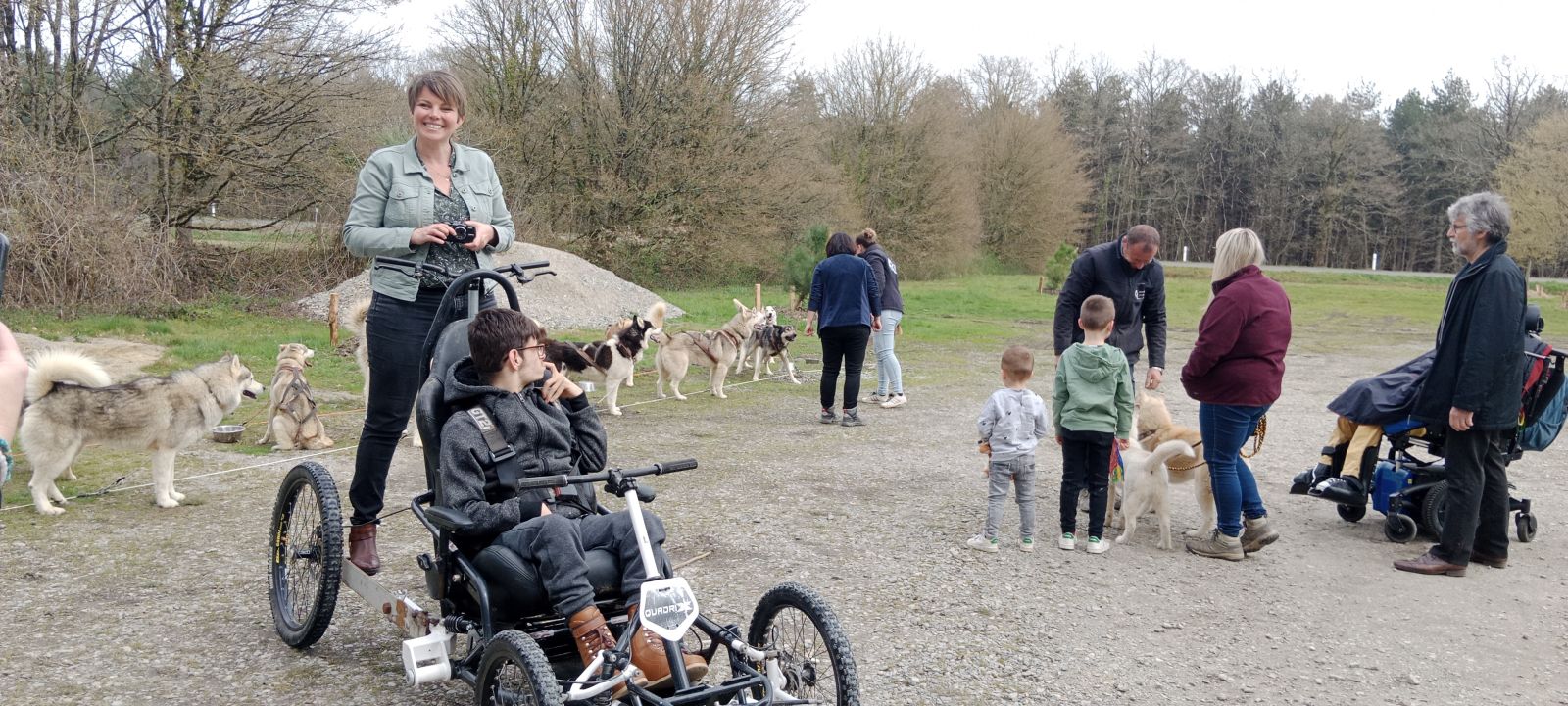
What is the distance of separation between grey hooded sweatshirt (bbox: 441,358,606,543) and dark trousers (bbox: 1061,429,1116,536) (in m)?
3.04

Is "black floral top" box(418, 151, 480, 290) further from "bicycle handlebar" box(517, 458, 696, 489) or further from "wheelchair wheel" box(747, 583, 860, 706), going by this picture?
"wheelchair wheel" box(747, 583, 860, 706)

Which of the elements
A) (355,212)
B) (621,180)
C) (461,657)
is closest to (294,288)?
(621,180)

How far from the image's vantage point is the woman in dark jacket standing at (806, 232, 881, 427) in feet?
30.0

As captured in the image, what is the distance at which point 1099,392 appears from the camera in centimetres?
552

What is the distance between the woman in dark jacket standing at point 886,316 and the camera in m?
10.5

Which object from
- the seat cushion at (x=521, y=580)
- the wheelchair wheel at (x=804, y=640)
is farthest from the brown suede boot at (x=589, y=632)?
the wheelchair wheel at (x=804, y=640)

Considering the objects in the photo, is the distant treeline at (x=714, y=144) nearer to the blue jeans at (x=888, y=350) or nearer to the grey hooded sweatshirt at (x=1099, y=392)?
the blue jeans at (x=888, y=350)

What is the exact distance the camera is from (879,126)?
38.2 metres

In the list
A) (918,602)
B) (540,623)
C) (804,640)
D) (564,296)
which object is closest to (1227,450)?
(918,602)

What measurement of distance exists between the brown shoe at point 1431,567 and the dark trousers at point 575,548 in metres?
4.51

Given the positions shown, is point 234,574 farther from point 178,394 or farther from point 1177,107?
point 1177,107

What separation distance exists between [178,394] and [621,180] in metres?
21.8

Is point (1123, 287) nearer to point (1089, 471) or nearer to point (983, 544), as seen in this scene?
point (1089, 471)

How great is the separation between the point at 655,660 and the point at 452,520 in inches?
29.0
